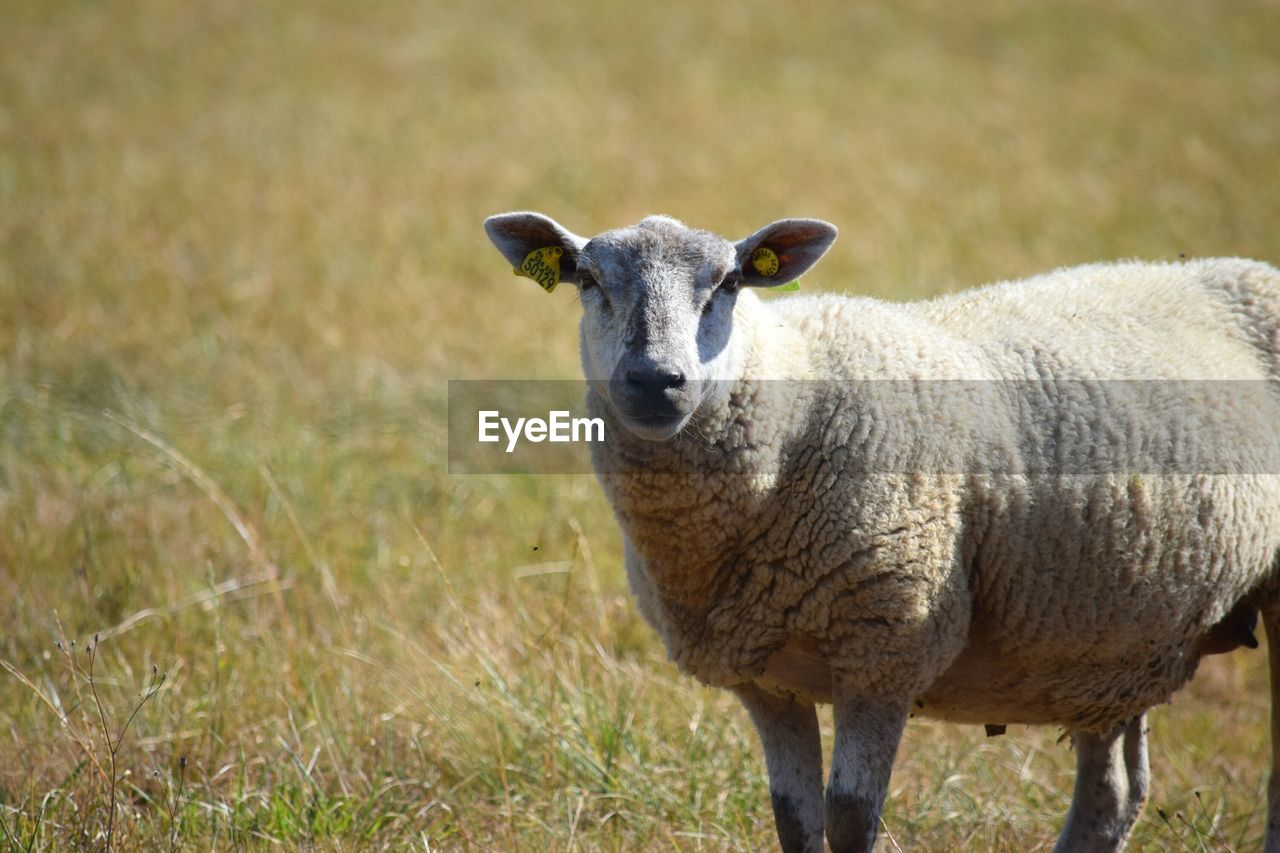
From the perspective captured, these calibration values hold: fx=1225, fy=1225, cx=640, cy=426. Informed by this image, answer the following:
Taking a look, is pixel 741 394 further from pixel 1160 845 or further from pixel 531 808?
pixel 1160 845

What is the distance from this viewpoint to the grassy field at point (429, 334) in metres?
4.38

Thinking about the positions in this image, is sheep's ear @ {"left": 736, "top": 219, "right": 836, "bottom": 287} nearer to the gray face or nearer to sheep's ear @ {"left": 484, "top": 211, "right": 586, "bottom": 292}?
the gray face

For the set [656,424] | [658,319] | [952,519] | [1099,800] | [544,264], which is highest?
[544,264]

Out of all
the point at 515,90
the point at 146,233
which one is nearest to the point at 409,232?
the point at 146,233

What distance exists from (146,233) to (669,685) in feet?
25.3

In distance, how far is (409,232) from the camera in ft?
36.4

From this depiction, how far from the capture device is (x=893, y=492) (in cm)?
353

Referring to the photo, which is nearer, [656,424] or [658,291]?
[656,424]

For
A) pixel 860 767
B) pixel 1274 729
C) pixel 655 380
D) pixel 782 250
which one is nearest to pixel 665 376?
pixel 655 380

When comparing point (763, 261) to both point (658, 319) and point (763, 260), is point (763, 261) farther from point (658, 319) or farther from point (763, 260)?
point (658, 319)

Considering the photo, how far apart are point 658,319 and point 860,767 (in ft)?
4.53

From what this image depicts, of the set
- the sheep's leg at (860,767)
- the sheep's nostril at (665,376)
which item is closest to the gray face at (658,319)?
the sheep's nostril at (665,376)

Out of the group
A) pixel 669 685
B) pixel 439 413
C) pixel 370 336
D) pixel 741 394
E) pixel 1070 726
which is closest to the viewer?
pixel 741 394

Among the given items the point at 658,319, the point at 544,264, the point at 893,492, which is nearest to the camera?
the point at 658,319
